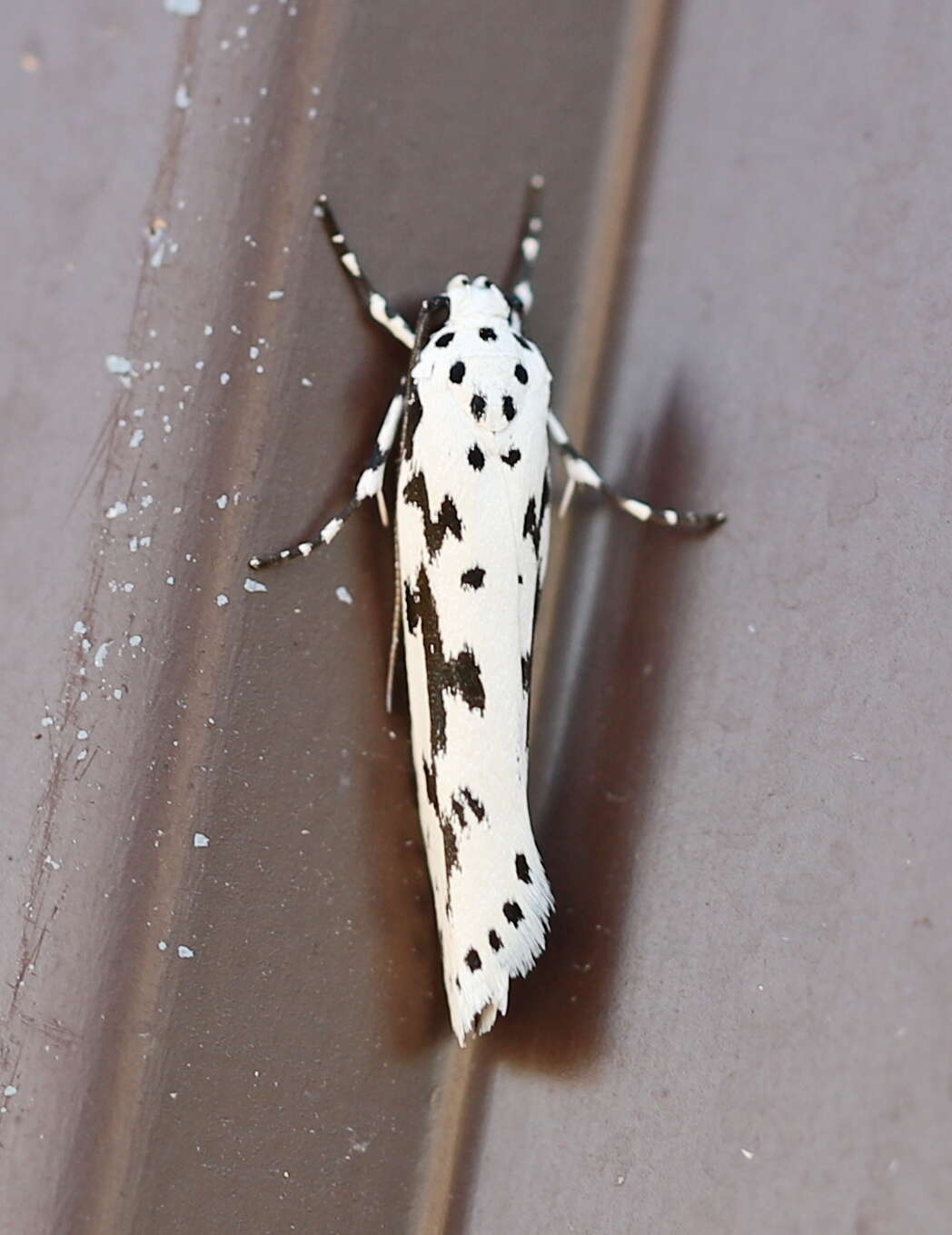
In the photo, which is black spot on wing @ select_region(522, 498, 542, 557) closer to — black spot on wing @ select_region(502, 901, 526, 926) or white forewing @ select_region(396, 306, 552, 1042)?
white forewing @ select_region(396, 306, 552, 1042)

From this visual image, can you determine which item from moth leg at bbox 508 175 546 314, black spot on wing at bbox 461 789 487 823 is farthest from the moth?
moth leg at bbox 508 175 546 314

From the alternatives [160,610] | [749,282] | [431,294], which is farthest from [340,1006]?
[749,282]

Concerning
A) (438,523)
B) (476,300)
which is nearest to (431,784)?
(438,523)

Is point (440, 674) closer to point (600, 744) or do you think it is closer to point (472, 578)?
point (472, 578)

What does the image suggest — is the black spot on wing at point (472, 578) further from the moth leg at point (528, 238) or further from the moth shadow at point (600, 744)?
the moth leg at point (528, 238)

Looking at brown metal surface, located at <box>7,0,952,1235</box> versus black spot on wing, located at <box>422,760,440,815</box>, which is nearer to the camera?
brown metal surface, located at <box>7,0,952,1235</box>

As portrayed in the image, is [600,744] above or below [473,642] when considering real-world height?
below
